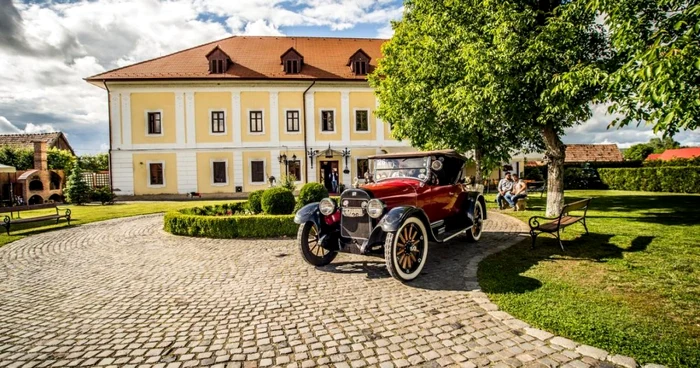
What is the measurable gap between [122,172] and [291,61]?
1285 centimetres

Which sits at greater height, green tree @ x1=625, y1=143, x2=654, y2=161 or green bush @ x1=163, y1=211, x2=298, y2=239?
green tree @ x1=625, y1=143, x2=654, y2=161

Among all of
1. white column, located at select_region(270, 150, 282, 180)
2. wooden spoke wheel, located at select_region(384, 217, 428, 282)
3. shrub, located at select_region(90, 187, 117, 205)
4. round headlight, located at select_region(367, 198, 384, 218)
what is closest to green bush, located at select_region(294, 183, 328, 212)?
round headlight, located at select_region(367, 198, 384, 218)

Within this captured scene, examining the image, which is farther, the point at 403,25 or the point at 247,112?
the point at 247,112

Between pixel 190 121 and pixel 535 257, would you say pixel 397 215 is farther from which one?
pixel 190 121

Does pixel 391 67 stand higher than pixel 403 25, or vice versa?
pixel 403 25

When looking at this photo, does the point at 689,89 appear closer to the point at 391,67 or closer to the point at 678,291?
the point at 678,291

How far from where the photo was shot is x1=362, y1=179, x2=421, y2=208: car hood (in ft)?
18.7

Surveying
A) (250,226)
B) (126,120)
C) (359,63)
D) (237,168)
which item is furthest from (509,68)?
(126,120)

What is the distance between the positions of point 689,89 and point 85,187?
24.0 meters

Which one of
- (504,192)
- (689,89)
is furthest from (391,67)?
(689,89)

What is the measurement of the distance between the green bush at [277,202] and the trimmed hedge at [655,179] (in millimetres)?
21554

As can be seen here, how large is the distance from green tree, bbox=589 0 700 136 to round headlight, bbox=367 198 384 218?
3.72 m

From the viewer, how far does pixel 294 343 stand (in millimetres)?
3447

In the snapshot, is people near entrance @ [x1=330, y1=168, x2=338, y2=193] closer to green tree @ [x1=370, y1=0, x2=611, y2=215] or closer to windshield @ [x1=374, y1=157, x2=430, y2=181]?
green tree @ [x1=370, y1=0, x2=611, y2=215]
